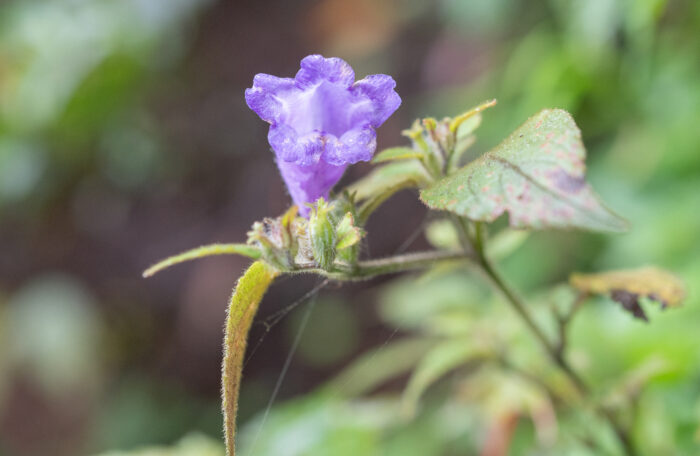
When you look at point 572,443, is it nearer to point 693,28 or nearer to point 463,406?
point 463,406

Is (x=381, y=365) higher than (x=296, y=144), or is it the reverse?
(x=296, y=144)

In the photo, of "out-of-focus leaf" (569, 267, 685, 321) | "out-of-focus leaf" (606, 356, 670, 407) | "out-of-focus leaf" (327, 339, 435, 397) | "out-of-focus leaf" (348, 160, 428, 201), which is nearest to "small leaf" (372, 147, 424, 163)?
"out-of-focus leaf" (348, 160, 428, 201)

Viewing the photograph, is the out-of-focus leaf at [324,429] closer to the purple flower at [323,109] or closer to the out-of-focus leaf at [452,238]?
the out-of-focus leaf at [452,238]

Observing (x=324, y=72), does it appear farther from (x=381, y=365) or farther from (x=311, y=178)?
(x=381, y=365)

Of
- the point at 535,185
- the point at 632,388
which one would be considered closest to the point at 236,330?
the point at 535,185

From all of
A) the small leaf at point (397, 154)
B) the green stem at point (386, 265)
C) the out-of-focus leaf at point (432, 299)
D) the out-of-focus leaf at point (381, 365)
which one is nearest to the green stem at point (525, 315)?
the green stem at point (386, 265)

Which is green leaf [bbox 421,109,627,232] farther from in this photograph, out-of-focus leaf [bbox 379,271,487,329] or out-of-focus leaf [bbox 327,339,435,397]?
out-of-focus leaf [bbox 327,339,435,397]
